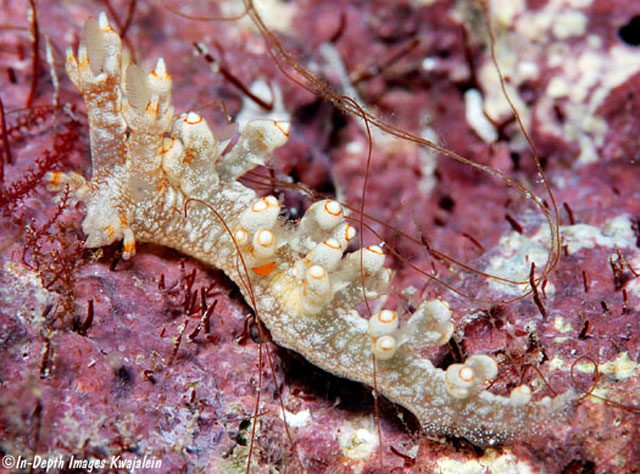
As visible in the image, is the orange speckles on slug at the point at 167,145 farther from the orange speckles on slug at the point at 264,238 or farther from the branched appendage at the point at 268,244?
the orange speckles on slug at the point at 264,238

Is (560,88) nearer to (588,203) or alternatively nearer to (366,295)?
(588,203)

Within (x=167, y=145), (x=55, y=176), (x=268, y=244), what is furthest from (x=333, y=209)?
(x=55, y=176)

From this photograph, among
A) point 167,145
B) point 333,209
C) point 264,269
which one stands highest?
point 167,145

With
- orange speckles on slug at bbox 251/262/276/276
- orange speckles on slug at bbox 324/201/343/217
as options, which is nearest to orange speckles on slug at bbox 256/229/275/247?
orange speckles on slug at bbox 251/262/276/276

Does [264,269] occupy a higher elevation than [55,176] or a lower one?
lower

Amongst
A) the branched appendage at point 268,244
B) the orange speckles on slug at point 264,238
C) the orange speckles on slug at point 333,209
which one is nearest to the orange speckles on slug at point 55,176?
the branched appendage at point 268,244

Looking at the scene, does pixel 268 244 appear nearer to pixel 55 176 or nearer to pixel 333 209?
pixel 333 209

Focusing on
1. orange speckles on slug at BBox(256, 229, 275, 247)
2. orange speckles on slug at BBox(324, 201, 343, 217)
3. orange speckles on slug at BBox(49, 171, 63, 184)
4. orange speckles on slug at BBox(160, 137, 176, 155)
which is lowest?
orange speckles on slug at BBox(256, 229, 275, 247)

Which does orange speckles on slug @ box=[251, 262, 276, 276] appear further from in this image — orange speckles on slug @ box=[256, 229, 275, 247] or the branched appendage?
orange speckles on slug @ box=[256, 229, 275, 247]
